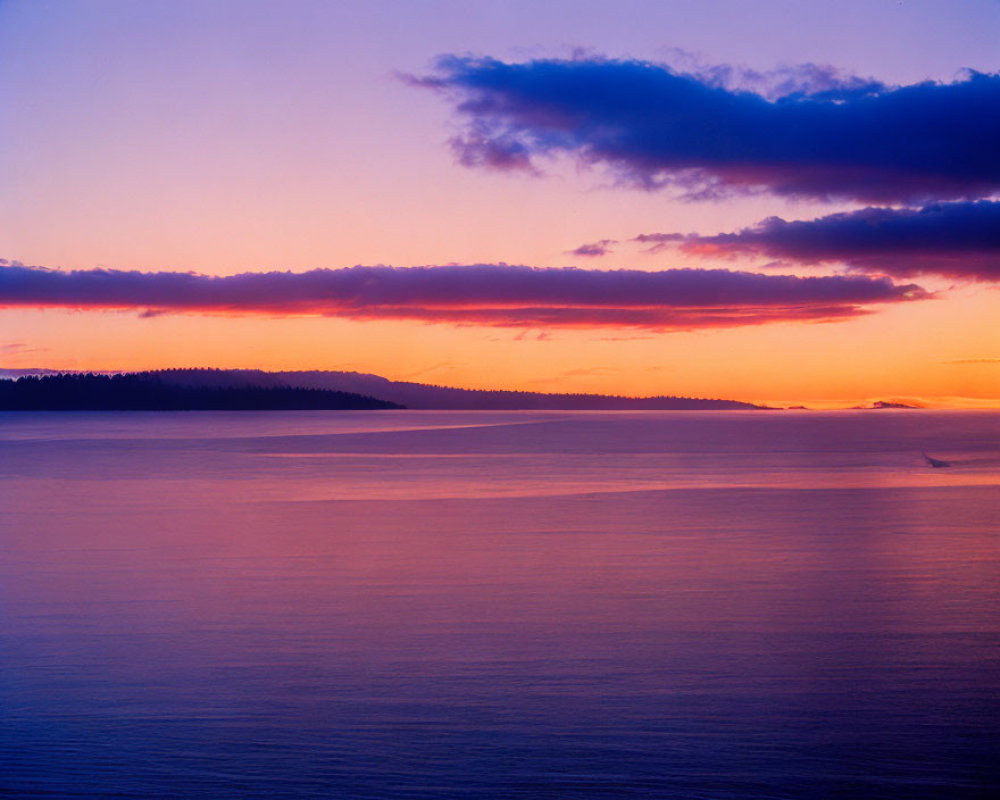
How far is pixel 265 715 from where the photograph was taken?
16.5 feet

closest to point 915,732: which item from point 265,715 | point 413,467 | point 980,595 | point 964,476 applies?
point 265,715

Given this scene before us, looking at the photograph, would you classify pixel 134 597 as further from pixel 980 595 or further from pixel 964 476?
pixel 964 476

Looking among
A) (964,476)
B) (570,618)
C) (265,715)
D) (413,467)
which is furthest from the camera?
(413,467)

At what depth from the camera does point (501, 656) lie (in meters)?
6.17

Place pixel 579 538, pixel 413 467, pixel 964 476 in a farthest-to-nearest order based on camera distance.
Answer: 1. pixel 413 467
2. pixel 964 476
3. pixel 579 538

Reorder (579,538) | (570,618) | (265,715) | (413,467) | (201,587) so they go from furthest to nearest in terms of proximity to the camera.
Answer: (413,467) → (579,538) → (201,587) → (570,618) → (265,715)

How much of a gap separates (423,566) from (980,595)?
5.18 meters

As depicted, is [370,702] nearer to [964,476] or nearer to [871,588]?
[871,588]

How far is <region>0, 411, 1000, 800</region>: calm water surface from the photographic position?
4.32 m

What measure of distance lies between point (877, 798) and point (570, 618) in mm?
3436

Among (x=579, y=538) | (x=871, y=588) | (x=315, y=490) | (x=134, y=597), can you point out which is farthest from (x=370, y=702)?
(x=315, y=490)

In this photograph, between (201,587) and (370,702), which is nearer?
(370,702)

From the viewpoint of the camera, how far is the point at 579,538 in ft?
38.8

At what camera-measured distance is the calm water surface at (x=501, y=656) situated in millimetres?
4316
